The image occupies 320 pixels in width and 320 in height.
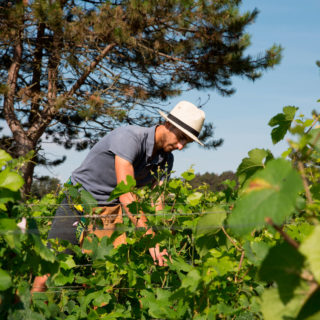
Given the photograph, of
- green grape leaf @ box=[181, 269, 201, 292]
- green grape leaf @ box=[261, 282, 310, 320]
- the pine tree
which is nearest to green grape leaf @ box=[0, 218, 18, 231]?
green grape leaf @ box=[181, 269, 201, 292]

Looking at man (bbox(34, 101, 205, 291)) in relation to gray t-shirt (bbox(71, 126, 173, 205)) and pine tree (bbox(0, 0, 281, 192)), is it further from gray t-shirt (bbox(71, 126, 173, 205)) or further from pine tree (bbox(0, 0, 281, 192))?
pine tree (bbox(0, 0, 281, 192))

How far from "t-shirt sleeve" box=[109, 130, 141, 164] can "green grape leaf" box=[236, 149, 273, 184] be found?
1198mm

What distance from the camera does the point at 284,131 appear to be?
144cm

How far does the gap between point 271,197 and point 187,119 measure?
2.08m

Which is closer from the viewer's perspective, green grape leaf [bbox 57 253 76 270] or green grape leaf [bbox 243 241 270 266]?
green grape leaf [bbox 243 241 270 266]

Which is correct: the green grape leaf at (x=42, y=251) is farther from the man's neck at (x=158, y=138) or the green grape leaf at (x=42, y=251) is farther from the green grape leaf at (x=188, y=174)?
the man's neck at (x=158, y=138)

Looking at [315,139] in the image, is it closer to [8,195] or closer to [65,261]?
[8,195]

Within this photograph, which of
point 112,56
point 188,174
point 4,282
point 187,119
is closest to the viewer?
point 4,282

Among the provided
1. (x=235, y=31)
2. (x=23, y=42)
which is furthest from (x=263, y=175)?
(x=23, y=42)

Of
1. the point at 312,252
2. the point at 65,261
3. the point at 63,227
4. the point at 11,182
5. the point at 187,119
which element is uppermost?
the point at 187,119

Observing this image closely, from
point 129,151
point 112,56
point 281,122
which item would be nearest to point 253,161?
point 281,122

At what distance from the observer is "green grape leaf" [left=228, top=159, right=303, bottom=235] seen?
28.3 inches

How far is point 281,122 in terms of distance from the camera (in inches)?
55.5

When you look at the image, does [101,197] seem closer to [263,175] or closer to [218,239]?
[218,239]
